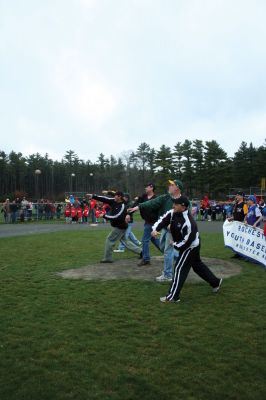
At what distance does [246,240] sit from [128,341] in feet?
22.8

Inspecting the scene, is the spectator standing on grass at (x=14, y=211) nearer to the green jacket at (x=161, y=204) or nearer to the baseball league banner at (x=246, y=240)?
the baseball league banner at (x=246, y=240)

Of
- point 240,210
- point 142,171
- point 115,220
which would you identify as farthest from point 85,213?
point 142,171

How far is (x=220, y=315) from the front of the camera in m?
5.95

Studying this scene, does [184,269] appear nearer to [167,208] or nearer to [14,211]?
[167,208]

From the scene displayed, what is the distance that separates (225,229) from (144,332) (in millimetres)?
7432

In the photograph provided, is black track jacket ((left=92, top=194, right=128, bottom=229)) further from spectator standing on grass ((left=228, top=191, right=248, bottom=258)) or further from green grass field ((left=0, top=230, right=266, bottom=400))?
spectator standing on grass ((left=228, top=191, right=248, bottom=258))

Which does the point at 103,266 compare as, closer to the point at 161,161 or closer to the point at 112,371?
the point at 112,371

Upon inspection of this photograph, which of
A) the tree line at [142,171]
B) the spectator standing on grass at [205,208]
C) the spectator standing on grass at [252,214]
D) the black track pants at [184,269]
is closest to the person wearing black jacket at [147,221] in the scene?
the black track pants at [184,269]

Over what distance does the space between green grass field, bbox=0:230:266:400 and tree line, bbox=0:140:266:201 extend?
40.4 m

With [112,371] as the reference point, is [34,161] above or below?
above

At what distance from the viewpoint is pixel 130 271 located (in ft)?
30.1

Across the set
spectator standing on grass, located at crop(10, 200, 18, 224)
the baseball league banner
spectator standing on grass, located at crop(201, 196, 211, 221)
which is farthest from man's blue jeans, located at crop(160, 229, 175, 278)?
spectator standing on grass, located at crop(201, 196, 211, 221)

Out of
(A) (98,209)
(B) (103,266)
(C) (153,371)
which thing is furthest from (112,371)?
(A) (98,209)

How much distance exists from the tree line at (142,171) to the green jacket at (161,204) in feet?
127
